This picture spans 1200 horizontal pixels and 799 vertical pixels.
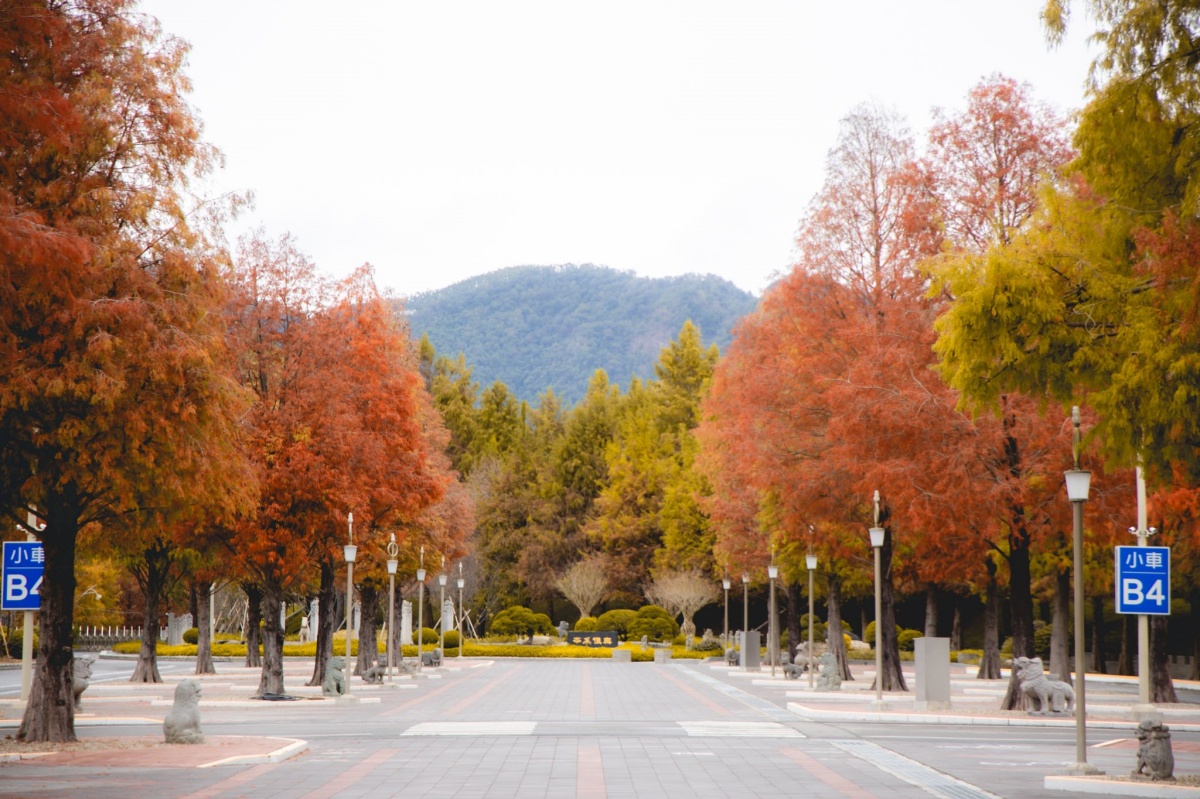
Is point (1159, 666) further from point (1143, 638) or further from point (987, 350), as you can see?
point (987, 350)

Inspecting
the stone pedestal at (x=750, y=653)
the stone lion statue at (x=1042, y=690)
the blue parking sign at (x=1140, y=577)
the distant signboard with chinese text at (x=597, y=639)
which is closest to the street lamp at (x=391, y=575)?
the stone pedestal at (x=750, y=653)

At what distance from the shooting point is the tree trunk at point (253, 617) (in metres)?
41.5

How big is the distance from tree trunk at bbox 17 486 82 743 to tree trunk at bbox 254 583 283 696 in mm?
11443

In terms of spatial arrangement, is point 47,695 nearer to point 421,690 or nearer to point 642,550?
point 421,690

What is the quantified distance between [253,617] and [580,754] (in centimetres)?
3098

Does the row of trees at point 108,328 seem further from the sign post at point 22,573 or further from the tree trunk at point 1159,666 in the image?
the tree trunk at point 1159,666

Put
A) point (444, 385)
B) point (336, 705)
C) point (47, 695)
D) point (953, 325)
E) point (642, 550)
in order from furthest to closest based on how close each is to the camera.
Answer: point (444, 385), point (642, 550), point (336, 705), point (47, 695), point (953, 325)

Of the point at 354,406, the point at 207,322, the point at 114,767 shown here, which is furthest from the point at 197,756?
the point at 354,406

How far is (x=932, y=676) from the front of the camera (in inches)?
1053

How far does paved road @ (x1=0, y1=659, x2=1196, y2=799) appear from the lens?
13.7m

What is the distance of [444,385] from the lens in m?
85.3

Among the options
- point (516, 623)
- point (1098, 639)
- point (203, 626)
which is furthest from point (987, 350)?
point (516, 623)

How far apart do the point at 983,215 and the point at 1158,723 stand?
14.8m

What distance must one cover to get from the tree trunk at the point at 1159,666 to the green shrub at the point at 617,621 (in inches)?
1652
